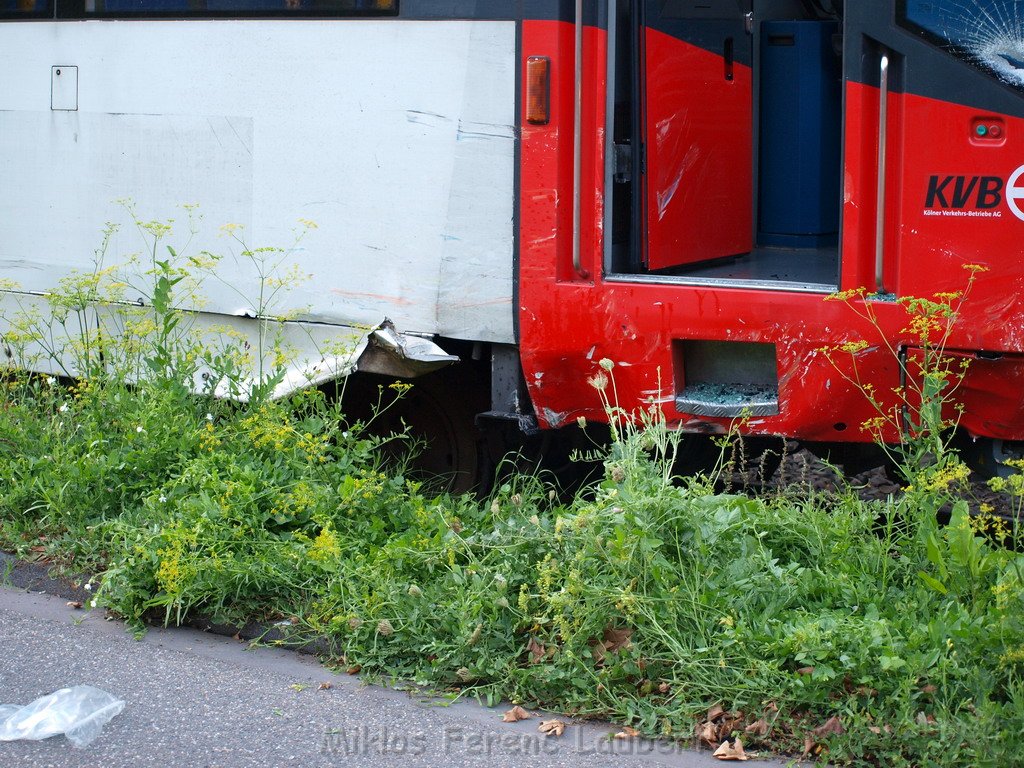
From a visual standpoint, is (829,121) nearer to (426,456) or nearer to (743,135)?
(743,135)

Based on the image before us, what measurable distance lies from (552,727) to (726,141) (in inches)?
120

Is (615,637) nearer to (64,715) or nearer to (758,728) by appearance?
(758,728)

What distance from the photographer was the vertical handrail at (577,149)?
177 inches

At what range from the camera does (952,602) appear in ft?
11.2

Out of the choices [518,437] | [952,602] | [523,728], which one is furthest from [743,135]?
[523,728]

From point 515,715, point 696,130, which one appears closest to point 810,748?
point 515,715

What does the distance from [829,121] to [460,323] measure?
272 centimetres

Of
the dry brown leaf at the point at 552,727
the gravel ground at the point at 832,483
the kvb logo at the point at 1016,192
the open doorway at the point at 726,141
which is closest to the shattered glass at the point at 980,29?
the kvb logo at the point at 1016,192

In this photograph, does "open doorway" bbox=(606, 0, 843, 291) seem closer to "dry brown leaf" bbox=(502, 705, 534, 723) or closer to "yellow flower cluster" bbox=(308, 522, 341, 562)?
"yellow flower cluster" bbox=(308, 522, 341, 562)

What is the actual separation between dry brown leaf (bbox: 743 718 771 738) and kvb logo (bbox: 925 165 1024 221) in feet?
6.09

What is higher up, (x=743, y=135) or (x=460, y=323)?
(x=743, y=135)

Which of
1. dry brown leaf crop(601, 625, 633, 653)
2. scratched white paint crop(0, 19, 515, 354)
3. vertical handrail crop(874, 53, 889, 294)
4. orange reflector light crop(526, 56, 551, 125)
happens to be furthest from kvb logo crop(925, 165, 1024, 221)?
dry brown leaf crop(601, 625, 633, 653)

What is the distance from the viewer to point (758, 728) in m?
3.22

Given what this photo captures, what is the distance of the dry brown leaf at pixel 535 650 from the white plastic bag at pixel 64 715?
4.05 ft
